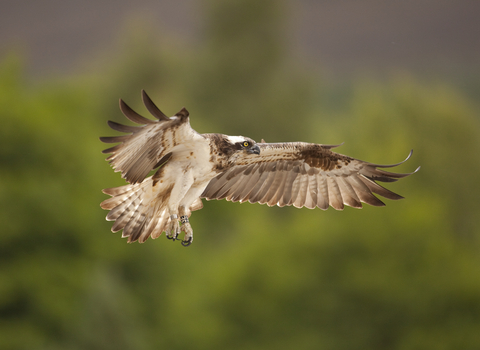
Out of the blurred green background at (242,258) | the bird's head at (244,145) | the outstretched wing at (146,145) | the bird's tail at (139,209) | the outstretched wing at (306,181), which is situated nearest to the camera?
the outstretched wing at (146,145)

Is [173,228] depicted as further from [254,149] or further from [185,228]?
[254,149]

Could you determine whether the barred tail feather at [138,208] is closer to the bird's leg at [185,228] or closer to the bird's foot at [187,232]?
the bird's leg at [185,228]

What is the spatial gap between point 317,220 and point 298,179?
44.2ft

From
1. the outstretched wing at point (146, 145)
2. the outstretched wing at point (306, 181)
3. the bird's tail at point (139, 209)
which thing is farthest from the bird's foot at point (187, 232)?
the outstretched wing at point (306, 181)

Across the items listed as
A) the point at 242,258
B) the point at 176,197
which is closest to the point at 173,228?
the point at 176,197

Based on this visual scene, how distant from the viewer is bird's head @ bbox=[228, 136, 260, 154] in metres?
5.39

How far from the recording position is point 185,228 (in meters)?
5.14

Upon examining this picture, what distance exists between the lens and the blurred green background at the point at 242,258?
17016mm

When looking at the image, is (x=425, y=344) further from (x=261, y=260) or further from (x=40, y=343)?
(x=40, y=343)

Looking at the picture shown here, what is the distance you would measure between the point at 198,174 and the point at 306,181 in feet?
7.19

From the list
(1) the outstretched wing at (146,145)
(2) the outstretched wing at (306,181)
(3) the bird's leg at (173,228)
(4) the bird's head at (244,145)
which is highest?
(2) the outstretched wing at (306,181)

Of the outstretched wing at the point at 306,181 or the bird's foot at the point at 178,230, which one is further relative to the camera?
the outstretched wing at the point at 306,181

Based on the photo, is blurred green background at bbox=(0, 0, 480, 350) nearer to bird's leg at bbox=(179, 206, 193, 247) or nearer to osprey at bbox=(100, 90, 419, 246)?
osprey at bbox=(100, 90, 419, 246)

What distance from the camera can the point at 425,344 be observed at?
16922 mm
